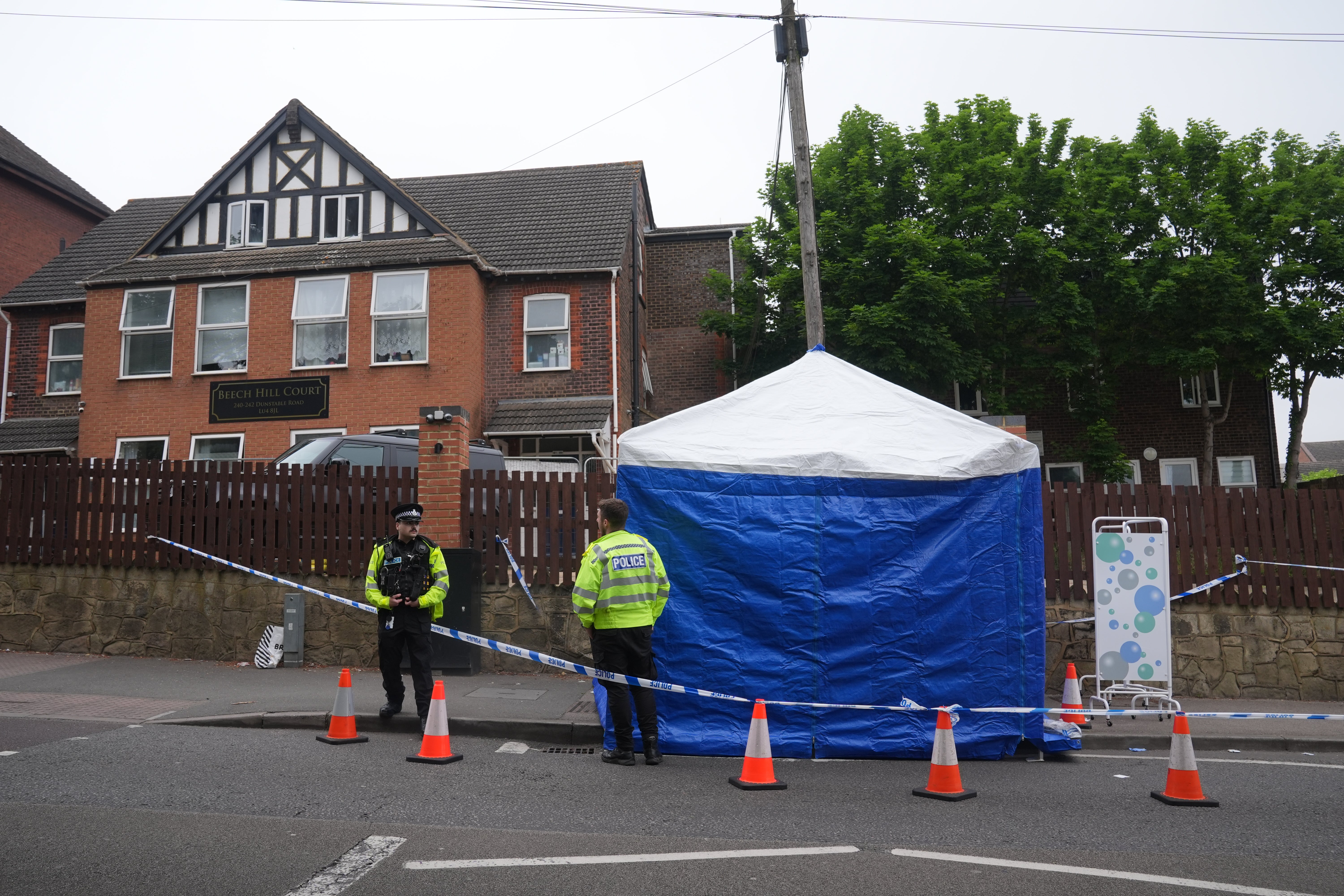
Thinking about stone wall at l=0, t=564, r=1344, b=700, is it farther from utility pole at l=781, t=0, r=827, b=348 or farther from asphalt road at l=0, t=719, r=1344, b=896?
utility pole at l=781, t=0, r=827, b=348

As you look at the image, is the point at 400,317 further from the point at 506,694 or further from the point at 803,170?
the point at 506,694

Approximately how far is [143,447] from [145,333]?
8.00 feet

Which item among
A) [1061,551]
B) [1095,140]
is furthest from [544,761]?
[1095,140]

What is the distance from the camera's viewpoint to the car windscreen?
12953mm

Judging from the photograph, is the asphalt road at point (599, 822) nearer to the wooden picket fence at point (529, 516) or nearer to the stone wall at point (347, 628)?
the stone wall at point (347, 628)

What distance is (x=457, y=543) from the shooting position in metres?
10.3

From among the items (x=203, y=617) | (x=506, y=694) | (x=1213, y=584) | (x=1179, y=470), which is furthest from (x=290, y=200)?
(x=1179, y=470)

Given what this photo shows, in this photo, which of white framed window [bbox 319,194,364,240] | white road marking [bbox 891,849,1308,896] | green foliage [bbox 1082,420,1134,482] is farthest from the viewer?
green foliage [bbox 1082,420,1134,482]

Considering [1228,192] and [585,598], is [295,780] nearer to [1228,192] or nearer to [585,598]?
[585,598]

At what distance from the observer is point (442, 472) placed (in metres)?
10.4

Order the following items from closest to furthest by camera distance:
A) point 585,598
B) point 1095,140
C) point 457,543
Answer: point 585,598, point 457,543, point 1095,140

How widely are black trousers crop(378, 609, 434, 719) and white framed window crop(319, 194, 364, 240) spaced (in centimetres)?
1509

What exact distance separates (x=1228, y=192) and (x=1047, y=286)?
536cm

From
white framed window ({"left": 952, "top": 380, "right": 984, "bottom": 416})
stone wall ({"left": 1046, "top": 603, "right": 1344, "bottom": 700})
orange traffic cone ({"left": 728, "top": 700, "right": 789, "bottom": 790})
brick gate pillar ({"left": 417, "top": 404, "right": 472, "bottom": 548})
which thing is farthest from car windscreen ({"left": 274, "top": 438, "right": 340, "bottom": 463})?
white framed window ({"left": 952, "top": 380, "right": 984, "bottom": 416})
